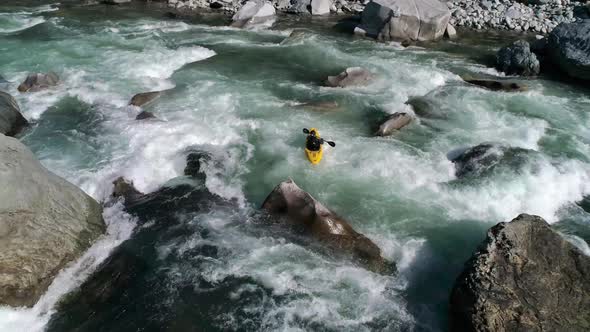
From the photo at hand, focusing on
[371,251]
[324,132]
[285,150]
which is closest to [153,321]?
[371,251]

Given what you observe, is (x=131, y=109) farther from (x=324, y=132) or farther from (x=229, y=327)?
(x=229, y=327)

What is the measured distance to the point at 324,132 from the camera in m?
11.0

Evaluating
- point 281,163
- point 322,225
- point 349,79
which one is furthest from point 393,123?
point 322,225

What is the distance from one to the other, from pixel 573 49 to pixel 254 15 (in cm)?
1276

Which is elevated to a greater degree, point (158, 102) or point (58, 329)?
point (158, 102)

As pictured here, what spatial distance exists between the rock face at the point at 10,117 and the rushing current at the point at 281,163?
1.15 ft

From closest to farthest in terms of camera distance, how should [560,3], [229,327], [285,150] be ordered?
[229,327], [285,150], [560,3]

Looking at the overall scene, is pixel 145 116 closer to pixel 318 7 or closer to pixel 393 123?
pixel 393 123

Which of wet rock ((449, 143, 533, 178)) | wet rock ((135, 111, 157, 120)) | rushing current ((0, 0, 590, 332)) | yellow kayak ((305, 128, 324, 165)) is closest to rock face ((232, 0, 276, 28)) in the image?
rushing current ((0, 0, 590, 332))

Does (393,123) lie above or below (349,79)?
below

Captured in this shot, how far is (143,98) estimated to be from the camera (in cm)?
1230

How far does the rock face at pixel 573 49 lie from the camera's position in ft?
47.2

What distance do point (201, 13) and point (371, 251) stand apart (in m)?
18.5

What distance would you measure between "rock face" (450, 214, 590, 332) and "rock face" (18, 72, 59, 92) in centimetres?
1272
